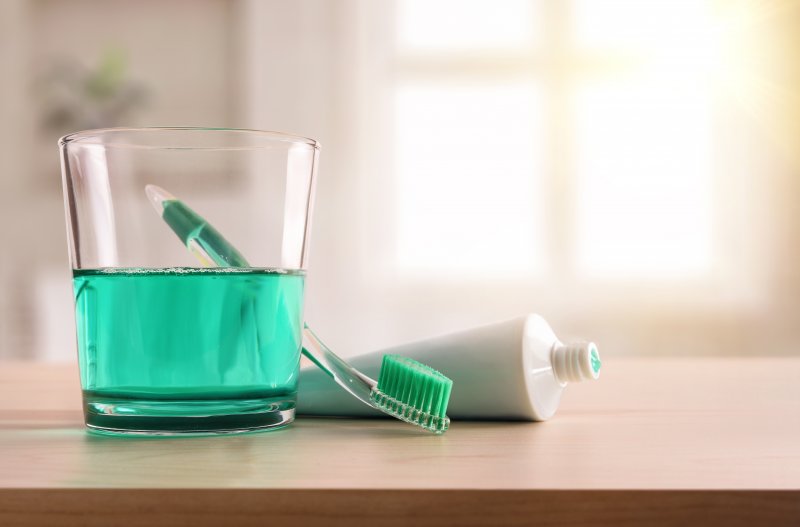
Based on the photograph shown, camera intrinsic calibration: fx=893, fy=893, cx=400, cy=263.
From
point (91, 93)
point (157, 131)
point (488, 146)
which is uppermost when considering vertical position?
point (91, 93)

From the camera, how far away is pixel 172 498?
0.88 ft

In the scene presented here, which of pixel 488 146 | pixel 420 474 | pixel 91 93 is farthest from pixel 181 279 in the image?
pixel 91 93

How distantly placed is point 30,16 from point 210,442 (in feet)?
7.46

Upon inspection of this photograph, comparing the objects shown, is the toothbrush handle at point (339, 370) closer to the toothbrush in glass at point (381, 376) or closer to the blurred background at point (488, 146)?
the toothbrush in glass at point (381, 376)

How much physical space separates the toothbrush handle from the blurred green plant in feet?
6.70

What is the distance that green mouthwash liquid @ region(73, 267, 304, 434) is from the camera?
371 mm

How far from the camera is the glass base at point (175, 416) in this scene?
38cm

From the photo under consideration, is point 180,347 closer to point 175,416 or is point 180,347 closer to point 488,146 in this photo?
point 175,416

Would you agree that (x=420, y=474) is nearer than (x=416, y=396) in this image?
Yes

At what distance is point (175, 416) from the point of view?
1.23 ft

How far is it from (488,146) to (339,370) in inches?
77.0

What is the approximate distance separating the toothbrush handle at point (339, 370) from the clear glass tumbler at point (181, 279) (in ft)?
0.06

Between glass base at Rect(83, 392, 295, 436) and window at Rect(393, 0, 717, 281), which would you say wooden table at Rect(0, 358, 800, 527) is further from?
window at Rect(393, 0, 717, 281)

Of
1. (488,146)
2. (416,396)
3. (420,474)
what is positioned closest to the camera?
(420,474)
